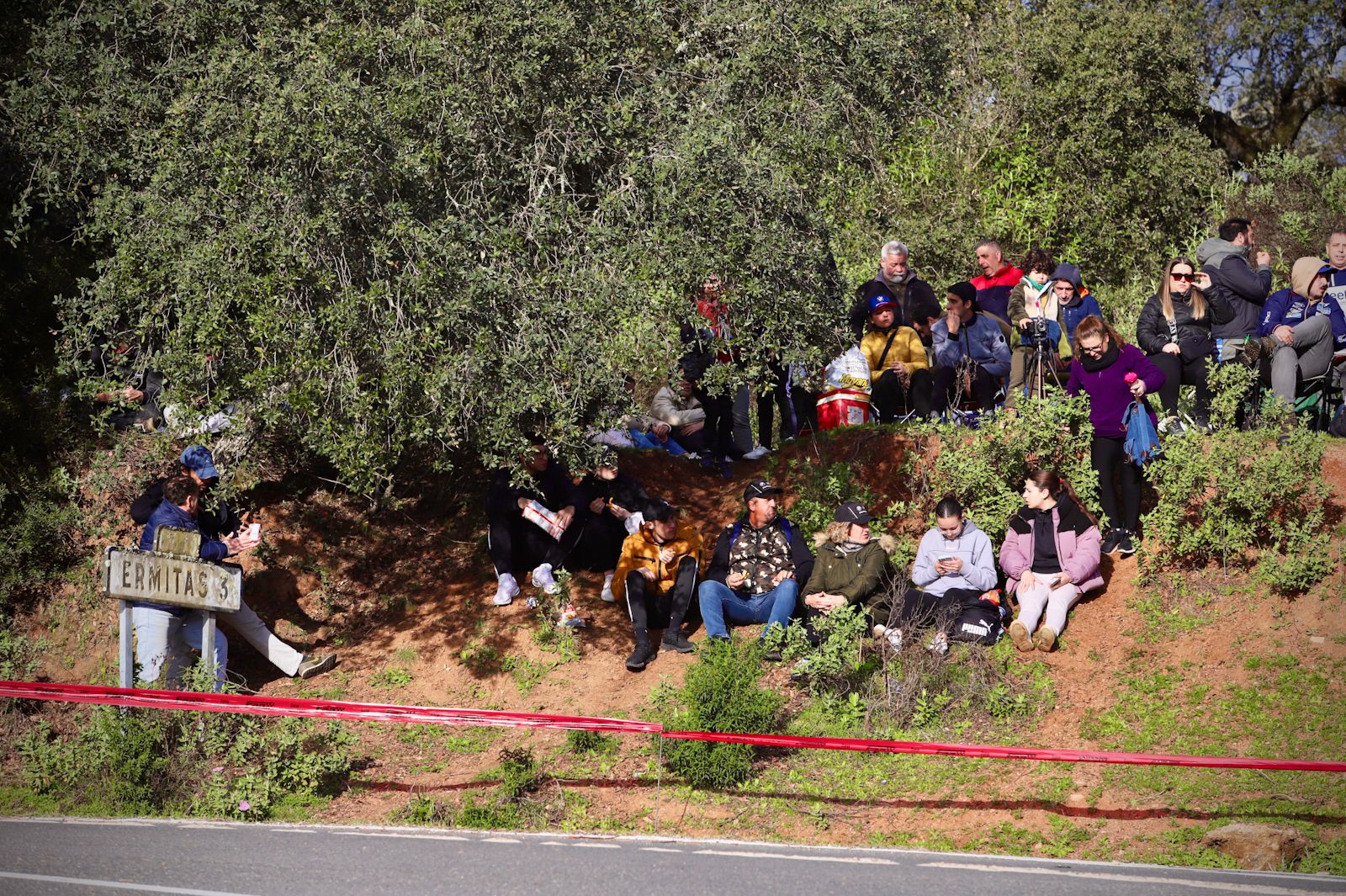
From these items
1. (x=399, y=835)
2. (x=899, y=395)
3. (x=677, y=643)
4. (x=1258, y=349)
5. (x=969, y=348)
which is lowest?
(x=399, y=835)

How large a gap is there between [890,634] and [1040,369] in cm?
291

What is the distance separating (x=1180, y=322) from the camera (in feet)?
36.7

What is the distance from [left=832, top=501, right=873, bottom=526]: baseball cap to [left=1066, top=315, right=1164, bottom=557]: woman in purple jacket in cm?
193

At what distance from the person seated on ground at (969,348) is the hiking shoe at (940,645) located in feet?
8.61

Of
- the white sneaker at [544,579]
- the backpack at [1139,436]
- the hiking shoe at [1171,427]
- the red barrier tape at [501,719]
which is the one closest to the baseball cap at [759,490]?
the white sneaker at [544,579]

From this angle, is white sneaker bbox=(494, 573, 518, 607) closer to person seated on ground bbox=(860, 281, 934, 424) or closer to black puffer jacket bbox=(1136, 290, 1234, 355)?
person seated on ground bbox=(860, 281, 934, 424)

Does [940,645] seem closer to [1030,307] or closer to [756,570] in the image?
[756,570]

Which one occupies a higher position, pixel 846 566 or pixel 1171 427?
pixel 1171 427

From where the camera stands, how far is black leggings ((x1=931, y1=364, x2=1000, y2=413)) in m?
11.7

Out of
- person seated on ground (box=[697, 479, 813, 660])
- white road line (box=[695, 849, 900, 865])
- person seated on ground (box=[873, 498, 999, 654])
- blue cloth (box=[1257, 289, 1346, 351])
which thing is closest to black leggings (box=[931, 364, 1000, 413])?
person seated on ground (box=[873, 498, 999, 654])

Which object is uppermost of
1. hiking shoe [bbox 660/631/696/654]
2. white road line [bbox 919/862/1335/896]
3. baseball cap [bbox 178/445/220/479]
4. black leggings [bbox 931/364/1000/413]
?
black leggings [bbox 931/364/1000/413]

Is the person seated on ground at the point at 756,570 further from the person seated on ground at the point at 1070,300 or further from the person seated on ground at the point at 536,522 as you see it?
the person seated on ground at the point at 1070,300

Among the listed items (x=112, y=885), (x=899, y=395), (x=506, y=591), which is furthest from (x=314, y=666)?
(x=899, y=395)

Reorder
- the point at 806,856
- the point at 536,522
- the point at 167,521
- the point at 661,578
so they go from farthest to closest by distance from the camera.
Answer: the point at 536,522 → the point at 661,578 → the point at 167,521 → the point at 806,856
